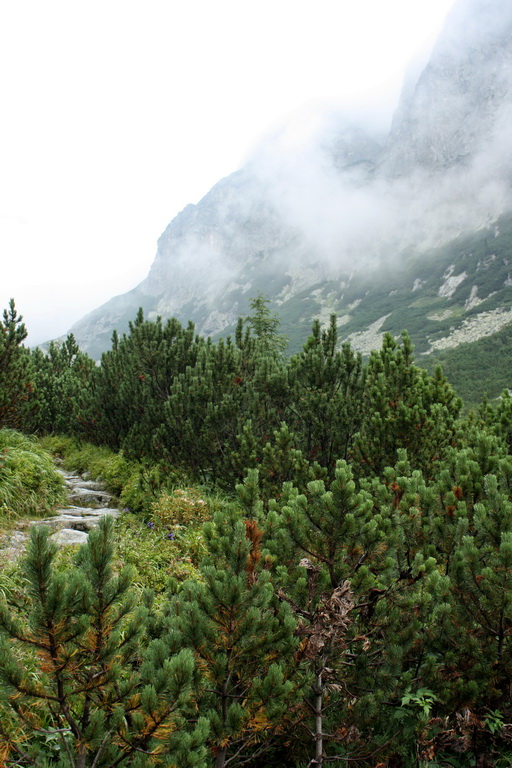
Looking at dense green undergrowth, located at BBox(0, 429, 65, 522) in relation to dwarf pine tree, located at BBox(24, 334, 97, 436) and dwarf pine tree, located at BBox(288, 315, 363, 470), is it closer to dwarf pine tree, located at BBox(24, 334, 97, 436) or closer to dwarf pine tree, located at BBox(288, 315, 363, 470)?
dwarf pine tree, located at BBox(24, 334, 97, 436)

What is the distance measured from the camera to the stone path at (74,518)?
5.11 metres

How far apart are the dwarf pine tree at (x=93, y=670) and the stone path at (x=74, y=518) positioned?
1.50 meters

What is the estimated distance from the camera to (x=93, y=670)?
173 cm

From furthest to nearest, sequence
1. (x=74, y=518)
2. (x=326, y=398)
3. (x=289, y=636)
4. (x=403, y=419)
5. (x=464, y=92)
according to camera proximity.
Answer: (x=464, y=92)
(x=326, y=398)
(x=74, y=518)
(x=403, y=419)
(x=289, y=636)

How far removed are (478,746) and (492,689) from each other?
0.32 metres

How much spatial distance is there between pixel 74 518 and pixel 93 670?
18.2 feet

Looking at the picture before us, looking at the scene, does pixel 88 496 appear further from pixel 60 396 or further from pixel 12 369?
pixel 60 396

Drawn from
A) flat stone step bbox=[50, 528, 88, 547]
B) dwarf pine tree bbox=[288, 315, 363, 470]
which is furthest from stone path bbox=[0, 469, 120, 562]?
dwarf pine tree bbox=[288, 315, 363, 470]

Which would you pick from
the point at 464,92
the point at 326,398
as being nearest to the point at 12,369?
the point at 326,398

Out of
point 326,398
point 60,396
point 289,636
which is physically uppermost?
point 60,396

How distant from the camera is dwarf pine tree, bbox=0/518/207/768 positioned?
1.52 m

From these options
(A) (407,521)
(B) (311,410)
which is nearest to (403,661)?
(A) (407,521)

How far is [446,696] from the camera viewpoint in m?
2.53

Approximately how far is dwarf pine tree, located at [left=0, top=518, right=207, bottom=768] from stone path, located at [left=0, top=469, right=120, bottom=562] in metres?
1.50
